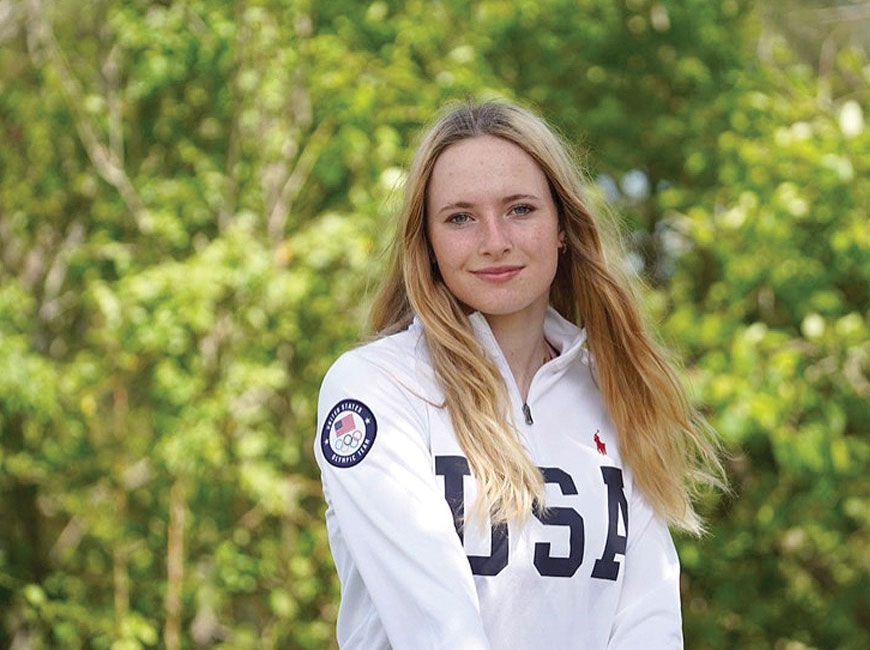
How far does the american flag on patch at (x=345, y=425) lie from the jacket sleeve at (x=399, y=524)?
0.4 inches

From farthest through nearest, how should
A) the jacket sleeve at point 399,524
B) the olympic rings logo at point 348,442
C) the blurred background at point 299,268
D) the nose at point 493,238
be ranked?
the blurred background at point 299,268
the nose at point 493,238
the olympic rings logo at point 348,442
the jacket sleeve at point 399,524

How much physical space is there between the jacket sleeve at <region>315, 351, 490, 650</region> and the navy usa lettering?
0.09 feet

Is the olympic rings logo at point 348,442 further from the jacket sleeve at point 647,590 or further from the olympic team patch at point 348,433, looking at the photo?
the jacket sleeve at point 647,590

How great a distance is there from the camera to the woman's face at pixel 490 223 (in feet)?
7.17

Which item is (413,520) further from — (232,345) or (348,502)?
(232,345)

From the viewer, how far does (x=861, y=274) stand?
524 centimetres

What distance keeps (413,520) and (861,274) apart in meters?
3.62

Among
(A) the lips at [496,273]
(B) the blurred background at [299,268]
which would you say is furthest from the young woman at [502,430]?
(B) the blurred background at [299,268]

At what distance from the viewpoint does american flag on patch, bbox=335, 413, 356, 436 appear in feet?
6.81

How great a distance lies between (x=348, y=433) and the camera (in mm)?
2070

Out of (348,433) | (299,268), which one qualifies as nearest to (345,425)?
(348,433)

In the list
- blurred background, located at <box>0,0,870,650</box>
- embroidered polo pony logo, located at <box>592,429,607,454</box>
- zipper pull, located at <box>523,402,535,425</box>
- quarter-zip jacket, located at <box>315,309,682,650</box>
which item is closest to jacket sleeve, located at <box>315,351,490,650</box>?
quarter-zip jacket, located at <box>315,309,682,650</box>

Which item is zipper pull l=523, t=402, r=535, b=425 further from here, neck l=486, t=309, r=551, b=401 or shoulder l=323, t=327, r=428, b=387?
shoulder l=323, t=327, r=428, b=387

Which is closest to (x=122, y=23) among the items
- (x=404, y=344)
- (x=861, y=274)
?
(x=861, y=274)
